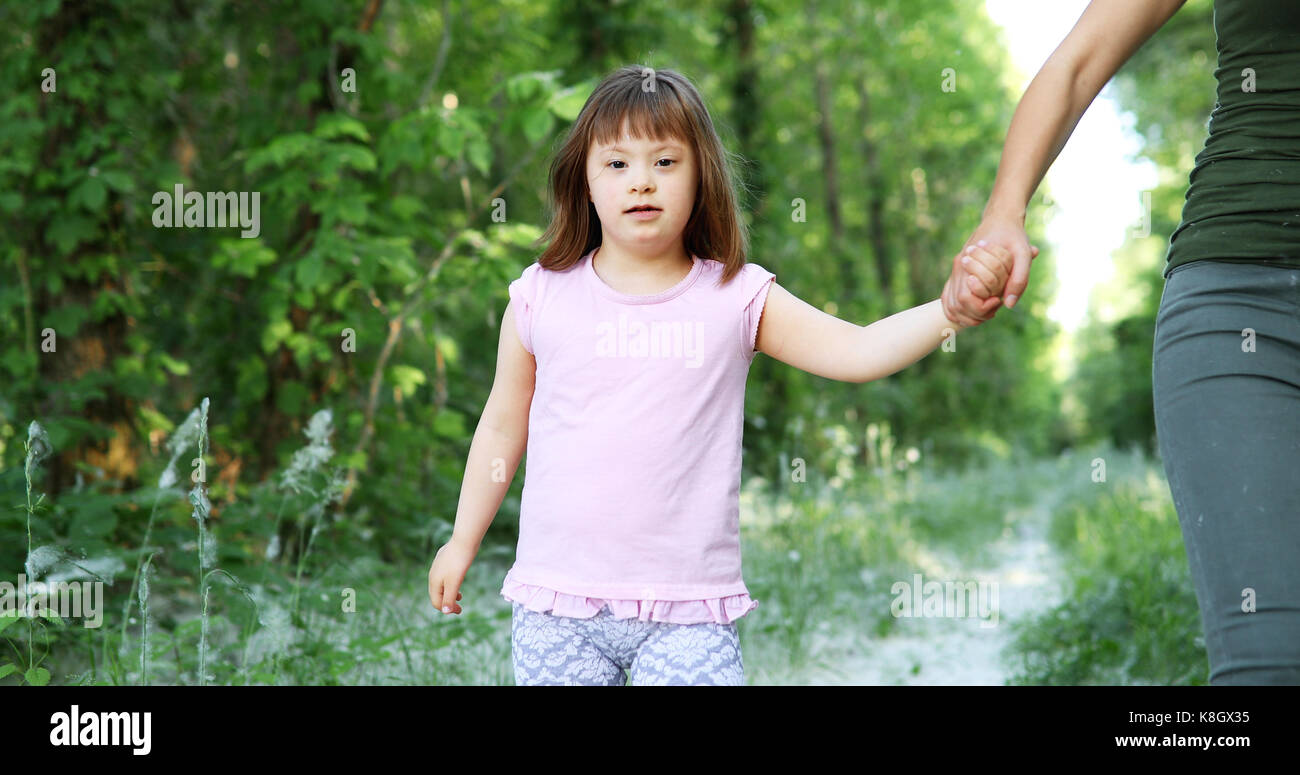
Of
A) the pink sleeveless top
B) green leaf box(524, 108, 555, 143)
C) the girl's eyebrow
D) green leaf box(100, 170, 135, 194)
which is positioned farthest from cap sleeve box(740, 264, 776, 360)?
green leaf box(100, 170, 135, 194)

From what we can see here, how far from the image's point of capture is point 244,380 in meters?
6.02

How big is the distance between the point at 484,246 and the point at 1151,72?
9161 millimetres

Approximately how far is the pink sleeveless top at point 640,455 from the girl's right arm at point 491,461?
0.38 ft

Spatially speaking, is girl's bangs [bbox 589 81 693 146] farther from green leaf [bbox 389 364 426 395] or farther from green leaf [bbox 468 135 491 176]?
green leaf [bbox 389 364 426 395]

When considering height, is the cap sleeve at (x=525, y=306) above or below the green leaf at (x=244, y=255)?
below

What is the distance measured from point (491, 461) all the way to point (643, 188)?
2.07ft

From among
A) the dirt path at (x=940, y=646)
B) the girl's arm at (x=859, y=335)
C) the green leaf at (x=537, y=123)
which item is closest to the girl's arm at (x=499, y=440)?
the girl's arm at (x=859, y=335)

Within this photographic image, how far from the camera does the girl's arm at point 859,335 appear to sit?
191 centimetres

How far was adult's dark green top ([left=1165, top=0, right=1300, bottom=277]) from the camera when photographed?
→ 1.72m

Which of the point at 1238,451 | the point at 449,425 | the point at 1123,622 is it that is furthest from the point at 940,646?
the point at 1238,451

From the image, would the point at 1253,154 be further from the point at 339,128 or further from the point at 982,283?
the point at 339,128

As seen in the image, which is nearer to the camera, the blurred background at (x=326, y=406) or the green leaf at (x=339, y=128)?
the blurred background at (x=326, y=406)

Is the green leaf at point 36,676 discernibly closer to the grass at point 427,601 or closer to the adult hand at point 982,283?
the grass at point 427,601

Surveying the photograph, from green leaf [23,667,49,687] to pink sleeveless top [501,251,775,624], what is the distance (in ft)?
4.23
